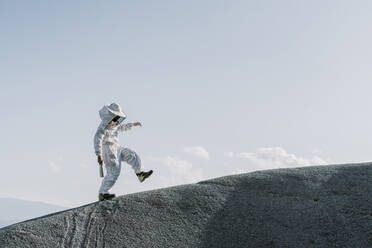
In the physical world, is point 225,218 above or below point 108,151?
below

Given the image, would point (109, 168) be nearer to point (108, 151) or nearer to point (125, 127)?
point (108, 151)

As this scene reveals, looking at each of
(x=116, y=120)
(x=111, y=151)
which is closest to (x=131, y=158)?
(x=111, y=151)

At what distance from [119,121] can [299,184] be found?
423cm

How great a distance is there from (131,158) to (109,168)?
0.55 m

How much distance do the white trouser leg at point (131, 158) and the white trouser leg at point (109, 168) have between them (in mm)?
244

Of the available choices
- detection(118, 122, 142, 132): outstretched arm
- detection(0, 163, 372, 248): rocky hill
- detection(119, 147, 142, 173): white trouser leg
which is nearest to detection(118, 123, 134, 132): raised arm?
detection(118, 122, 142, 132): outstretched arm

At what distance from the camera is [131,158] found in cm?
913

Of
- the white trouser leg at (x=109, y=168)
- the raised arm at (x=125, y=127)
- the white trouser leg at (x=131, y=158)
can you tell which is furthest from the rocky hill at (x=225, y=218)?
the raised arm at (x=125, y=127)

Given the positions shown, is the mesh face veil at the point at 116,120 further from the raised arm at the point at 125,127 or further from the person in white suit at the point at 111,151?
the raised arm at the point at 125,127

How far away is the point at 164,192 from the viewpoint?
8.95m

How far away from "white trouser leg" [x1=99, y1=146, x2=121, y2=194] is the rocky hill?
0.40 metres

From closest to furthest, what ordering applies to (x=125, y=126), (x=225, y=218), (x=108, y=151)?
(x=225, y=218)
(x=108, y=151)
(x=125, y=126)

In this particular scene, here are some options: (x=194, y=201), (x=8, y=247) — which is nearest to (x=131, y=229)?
(x=194, y=201)

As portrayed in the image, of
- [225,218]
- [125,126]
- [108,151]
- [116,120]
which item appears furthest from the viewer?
[125,126]
